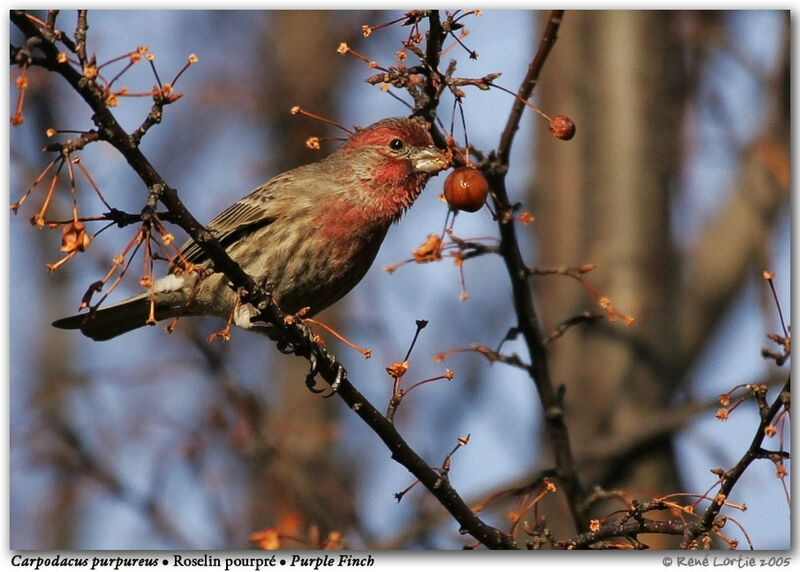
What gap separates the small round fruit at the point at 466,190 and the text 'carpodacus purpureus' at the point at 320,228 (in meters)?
1.43

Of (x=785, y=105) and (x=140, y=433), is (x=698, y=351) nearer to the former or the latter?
(x=785, y=105)

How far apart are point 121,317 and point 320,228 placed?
61.0 inches

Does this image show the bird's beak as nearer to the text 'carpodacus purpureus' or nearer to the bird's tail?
the text 'carpodacus purpureus'

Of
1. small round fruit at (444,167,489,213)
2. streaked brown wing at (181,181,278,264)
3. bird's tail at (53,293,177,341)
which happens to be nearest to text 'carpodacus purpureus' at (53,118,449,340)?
streaked brown wing at (181,181,278,264)

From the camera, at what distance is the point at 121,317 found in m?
6.87

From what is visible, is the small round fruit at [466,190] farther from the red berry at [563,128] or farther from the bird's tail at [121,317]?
the bird's tail at [121,317]

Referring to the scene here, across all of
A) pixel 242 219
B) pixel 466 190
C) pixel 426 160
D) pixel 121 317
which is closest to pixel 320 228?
pixel 242 219

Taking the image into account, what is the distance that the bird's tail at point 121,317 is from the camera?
675 centimetres

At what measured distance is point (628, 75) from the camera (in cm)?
946

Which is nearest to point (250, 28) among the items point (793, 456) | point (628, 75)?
point (628, 75)

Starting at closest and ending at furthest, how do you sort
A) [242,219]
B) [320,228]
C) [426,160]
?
[426,160]
[320,228]
[242,219]

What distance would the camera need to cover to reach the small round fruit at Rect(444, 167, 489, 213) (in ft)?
15.0

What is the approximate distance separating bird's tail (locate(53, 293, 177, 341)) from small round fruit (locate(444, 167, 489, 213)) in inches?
103

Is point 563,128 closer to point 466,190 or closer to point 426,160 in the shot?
point 466,190
